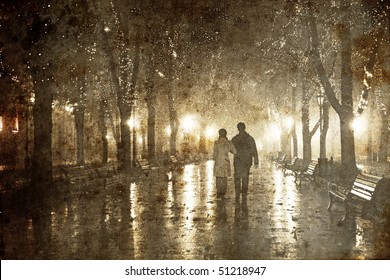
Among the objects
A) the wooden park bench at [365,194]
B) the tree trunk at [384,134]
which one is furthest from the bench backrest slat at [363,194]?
the tree trunk at [384,134]

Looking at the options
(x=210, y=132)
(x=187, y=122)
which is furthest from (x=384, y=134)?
(x=210, y=132)

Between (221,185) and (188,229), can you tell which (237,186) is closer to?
(221,185)

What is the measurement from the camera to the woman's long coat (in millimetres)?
12867

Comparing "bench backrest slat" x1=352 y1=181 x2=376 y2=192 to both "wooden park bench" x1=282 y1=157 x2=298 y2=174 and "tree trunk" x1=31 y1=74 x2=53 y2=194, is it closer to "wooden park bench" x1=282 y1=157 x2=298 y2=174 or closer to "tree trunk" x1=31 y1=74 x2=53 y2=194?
"tree trunk" x1=31 y1=74 x2=53 y2=194

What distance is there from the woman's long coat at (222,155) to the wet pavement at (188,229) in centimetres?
87

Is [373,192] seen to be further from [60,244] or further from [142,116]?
[142,116]

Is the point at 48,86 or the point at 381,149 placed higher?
the point at 48,86

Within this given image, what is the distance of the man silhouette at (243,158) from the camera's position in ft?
41.7

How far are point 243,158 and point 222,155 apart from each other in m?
0.62

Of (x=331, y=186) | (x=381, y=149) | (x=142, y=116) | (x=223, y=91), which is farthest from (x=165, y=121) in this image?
(x=331, y=186)

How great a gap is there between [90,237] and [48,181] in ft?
23.2

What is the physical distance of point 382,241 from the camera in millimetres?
7723

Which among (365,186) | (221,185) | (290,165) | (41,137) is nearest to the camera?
(365,186)

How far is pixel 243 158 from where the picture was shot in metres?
12.7
